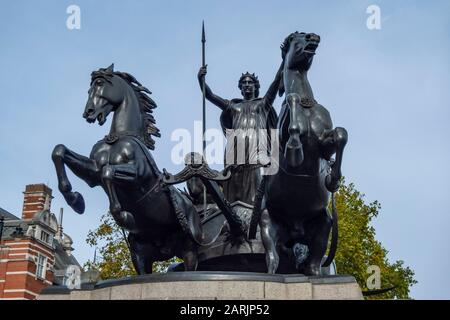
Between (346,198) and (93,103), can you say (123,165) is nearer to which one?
(93,103)

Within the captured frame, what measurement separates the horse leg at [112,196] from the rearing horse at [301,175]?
82.8 inches

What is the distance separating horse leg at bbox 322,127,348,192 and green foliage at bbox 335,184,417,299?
668 inches

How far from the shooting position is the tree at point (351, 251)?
26.3 meters

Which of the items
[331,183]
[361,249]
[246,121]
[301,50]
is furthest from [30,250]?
[331,183]

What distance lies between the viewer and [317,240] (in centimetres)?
1019

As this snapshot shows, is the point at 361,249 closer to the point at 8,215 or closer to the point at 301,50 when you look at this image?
the point at 301,50

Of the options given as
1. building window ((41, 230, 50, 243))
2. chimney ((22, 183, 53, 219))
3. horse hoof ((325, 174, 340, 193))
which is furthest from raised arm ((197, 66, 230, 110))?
chimney ((22, 183, 53, 219))

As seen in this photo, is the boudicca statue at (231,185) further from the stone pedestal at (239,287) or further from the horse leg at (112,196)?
the stone pedestal at (239,287)

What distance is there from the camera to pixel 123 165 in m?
10.4

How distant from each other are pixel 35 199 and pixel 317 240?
39.6m

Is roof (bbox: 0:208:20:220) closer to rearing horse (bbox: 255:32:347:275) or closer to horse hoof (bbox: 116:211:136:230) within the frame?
horse hoof (bbox: 116:211:136:230)

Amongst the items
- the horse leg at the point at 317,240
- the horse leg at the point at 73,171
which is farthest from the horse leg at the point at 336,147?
the horse leg at the point at 73,171
